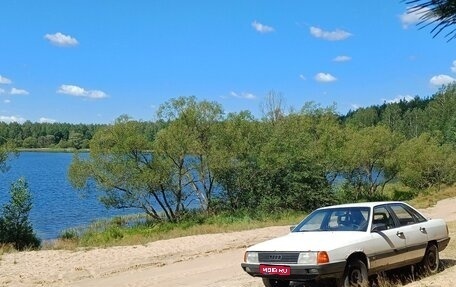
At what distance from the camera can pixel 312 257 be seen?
28.3ft

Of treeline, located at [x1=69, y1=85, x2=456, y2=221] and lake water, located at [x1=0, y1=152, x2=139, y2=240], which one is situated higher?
treeline, located at [x1=69, y1=85, x2=456, y2=221]

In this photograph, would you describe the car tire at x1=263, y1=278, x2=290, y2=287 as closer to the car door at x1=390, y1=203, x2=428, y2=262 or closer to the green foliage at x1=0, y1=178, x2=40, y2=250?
the car door at x1=390, y1=203, x2=428, y2=262

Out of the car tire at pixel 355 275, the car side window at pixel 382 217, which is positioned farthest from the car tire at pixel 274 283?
the car side window at pixel 382 217

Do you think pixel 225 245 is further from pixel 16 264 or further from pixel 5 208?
pixel 5 208

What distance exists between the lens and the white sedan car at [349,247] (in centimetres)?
871

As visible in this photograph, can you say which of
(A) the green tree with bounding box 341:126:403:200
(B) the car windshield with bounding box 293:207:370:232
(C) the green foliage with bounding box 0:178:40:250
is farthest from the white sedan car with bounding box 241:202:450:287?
(A) the green tree with bounding box 341:126:403:200

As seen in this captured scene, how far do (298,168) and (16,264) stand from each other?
24616mm

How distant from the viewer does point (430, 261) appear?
10875 millimetres

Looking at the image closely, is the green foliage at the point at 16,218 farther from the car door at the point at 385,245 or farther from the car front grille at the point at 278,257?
the car door at the point at 385,245

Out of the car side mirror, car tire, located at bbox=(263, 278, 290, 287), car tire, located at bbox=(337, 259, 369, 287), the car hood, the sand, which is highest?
the car side mirror

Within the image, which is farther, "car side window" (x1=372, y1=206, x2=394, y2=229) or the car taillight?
"car side window" (x1=372, y1=206, x2=394, y2=229)

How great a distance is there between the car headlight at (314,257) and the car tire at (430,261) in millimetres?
3170

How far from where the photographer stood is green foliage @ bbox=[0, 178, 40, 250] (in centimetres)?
2524

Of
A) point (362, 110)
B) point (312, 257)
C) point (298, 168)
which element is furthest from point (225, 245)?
point (362, 110)
